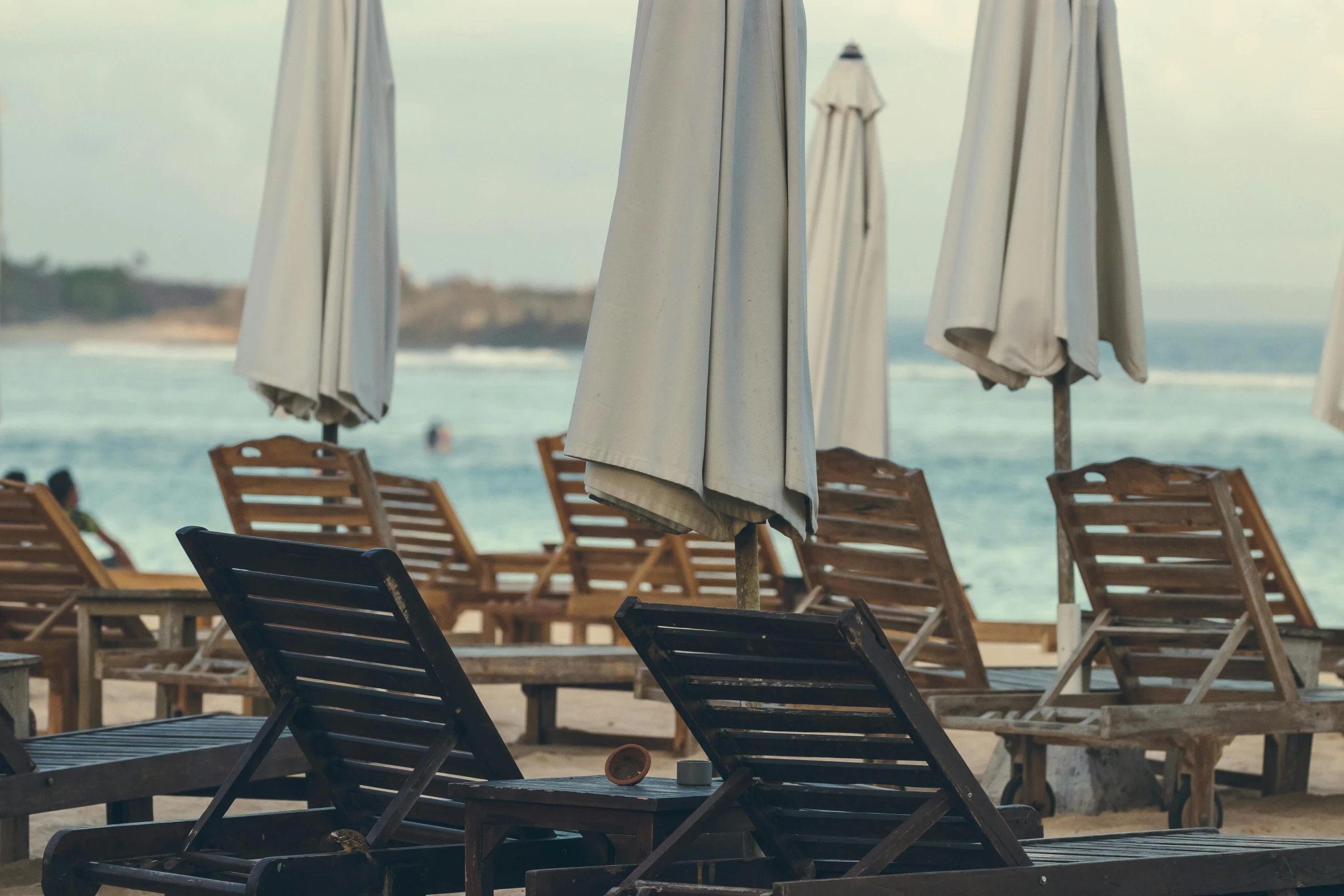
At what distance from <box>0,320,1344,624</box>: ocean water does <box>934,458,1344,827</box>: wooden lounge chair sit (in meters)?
16.2

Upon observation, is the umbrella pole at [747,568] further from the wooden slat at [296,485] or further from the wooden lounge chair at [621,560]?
the wooden lounge chair at [621,560]

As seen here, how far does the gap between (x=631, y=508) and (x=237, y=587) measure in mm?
732


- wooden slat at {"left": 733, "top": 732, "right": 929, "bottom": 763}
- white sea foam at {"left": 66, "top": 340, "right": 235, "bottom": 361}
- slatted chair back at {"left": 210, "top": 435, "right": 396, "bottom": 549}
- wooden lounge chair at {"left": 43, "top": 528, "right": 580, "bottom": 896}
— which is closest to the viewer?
wooden slat at {"left": 733, "top": 732, "right": 929, "bottom": 763}

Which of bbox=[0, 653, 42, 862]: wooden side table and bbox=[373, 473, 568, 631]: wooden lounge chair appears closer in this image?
bbox=[0, 653, 42, 862]: wooden side table

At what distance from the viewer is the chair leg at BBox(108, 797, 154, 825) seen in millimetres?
3502

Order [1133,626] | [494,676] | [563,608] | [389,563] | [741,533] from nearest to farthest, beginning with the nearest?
1. [389,563]
2. [741,533]
3. [1133,626]
4. [494,676]
5. [563,608]

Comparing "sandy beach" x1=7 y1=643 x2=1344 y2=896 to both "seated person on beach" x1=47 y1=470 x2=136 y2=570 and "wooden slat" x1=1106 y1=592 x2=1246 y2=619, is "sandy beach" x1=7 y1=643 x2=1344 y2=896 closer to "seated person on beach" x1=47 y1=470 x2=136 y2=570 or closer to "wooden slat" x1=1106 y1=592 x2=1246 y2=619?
"wooden slat" x1=1106 y1=592 x2=1246 y2=619

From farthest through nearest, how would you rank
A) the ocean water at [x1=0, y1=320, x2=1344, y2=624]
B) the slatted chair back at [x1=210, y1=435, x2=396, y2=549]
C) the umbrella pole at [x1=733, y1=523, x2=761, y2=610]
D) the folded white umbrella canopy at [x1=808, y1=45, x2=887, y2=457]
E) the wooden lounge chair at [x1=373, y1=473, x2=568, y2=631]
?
the ocean water at [x1=0, y1=320, x2=1344, y2=624] < the folded white umbrella canopy at [x1=808, y1=45, x2=887, y2=457] < the wooden lounge chair at [x1=373, y1=473, x2=568, y2=631] < the slatted chair back at [x1=210, y1=435, x2=396, y2=549] < the umbrella pole at [x1=733, y1=523, x2=761, y2=610]

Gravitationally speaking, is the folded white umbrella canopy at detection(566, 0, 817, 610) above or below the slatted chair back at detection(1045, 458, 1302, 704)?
above

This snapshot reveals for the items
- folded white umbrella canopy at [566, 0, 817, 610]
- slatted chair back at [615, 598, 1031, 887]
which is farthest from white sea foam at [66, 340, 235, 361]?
slatted chair back at [615, 598, 1031, 887]

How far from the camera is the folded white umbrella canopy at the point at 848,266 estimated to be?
7344 mm

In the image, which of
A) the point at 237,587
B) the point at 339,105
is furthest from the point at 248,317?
the point at 237,587

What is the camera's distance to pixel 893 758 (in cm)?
248

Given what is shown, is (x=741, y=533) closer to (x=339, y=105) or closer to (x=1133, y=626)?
(x=1133, y=626)
